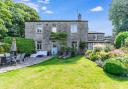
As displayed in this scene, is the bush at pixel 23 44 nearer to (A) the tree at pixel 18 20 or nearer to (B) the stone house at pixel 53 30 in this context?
(B) the stone house at pixel 53 30

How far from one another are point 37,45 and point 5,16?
16.1 m

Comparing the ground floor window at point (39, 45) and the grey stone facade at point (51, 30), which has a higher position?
the grey stone facade at point (51, 30)

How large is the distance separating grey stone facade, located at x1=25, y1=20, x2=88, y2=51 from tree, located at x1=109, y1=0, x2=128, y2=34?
11540mm

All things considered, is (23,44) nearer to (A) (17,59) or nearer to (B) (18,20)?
(A) (17,59)

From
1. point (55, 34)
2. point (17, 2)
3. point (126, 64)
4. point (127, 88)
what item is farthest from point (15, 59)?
point (17, 2)

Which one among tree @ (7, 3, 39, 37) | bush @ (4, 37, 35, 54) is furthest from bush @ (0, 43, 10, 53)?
tree @ (7, 3, 39, 37)

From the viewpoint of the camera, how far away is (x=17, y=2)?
54344 mm

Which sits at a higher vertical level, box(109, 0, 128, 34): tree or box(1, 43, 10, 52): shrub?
box(109, 0, 128, 34): tree

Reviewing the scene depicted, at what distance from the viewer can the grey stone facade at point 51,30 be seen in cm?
4112

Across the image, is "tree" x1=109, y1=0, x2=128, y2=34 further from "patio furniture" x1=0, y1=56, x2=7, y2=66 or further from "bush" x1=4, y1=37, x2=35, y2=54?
"patio furniture" x1=0, y1=56, x2=7, y2=66

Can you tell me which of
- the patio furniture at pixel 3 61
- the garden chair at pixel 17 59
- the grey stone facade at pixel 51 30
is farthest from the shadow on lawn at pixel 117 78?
the grey stone facade at pixel 51 30

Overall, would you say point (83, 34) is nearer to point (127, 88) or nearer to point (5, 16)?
point (5, 16)

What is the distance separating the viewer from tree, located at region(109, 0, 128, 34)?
49594mm

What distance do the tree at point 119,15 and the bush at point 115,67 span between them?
3261 cm
